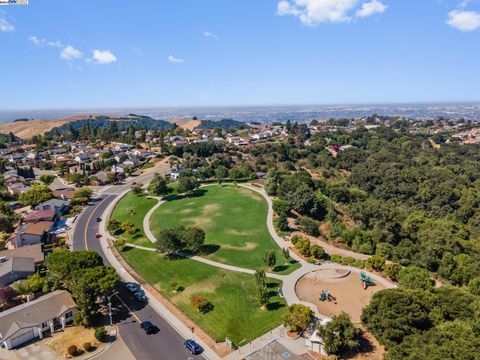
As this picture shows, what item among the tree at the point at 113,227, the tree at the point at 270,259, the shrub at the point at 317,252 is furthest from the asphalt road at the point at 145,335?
the shrub at the point at 317,252

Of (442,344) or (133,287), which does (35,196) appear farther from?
(442,344)

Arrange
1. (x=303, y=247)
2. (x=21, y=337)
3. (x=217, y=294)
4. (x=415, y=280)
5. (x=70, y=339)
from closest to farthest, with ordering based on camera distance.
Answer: (x=21, y=337), (x=70, y=339), (x=415, y=280), (x=217, y=294), (x=303, y=247)

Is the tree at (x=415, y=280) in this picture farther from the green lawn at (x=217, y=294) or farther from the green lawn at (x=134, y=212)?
the green lawn at (x=134, y=212)

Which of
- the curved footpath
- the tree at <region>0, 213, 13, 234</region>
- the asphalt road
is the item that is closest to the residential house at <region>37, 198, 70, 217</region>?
the tree at <region>0, 213, 13, 234</region>

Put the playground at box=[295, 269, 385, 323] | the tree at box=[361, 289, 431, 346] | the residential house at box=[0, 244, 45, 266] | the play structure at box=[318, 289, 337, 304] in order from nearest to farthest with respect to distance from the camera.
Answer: the tree at box=[361, 289, 431, 346] → the playground at box=[295, 269, 385, 323] → the play structure at box=[318, 289, 337, 304] → the residential house at box=[0, 244, 45, 266]

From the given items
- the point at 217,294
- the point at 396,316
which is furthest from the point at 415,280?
the point at 217,294

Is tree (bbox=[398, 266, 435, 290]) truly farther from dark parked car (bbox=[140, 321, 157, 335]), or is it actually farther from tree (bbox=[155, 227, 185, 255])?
tree (bbox=[155, 227, 185, 255])
